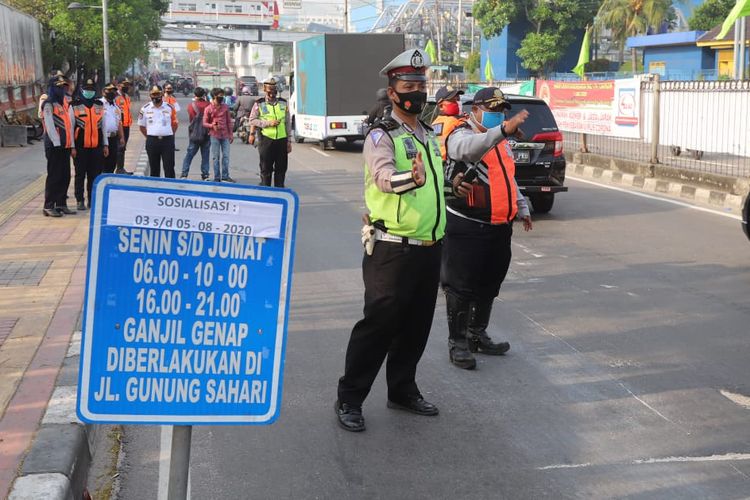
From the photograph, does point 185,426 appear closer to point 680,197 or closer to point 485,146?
point 485,146

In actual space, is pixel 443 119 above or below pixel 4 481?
above

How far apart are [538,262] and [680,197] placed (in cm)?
674

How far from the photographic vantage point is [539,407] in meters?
5.56

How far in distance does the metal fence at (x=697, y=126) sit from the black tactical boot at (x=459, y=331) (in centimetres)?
1053

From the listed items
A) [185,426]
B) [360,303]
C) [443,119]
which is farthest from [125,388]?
[360,303]

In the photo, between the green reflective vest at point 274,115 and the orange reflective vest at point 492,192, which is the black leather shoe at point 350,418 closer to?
the orange reflective vest at point 492,192

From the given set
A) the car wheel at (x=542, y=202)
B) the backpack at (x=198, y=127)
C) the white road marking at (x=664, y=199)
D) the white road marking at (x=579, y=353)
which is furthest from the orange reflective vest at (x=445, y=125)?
the backpack at (x=198, y=127)

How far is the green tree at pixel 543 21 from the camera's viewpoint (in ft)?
181

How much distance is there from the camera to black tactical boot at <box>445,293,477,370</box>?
246 inches

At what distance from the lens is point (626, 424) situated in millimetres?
5277

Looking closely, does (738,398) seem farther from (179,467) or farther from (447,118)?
(179,467)

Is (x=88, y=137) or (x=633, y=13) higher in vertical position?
(x=633, y=13)

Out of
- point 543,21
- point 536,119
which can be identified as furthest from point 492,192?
point 543,21

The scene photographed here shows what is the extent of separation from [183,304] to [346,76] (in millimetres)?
21149
